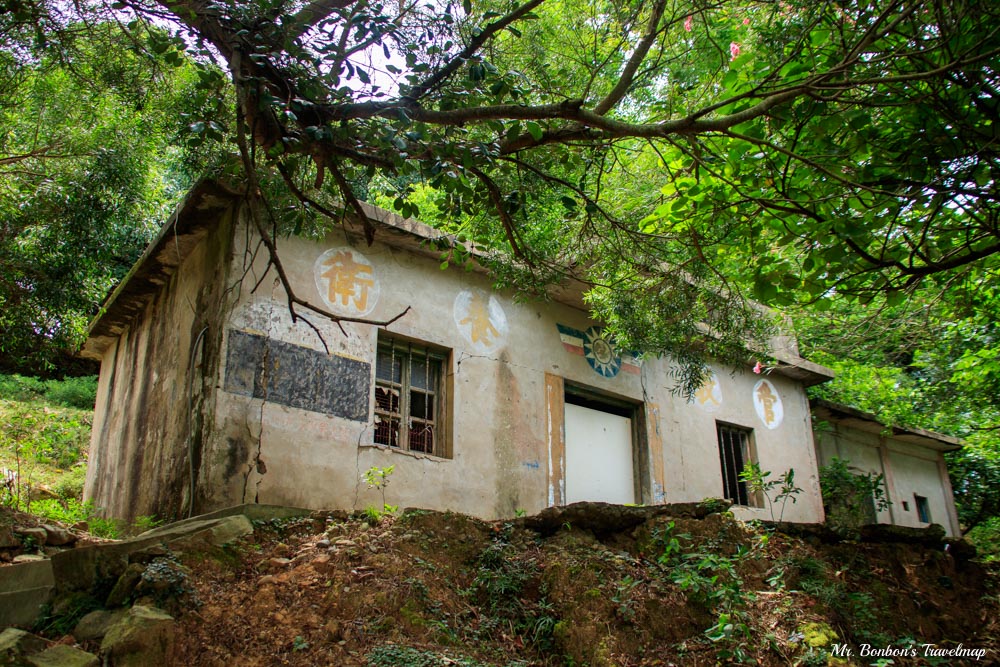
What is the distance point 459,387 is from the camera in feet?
27.3

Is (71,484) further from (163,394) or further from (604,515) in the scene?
(604,515)

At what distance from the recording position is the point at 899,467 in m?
15.9

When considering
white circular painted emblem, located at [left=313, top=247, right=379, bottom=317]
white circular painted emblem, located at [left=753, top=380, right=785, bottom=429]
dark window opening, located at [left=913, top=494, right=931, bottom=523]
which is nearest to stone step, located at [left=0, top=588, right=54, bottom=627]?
white circular painted emblem, located at [left=313, top=247, right=379, bottom=317]

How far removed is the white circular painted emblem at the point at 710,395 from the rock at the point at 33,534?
8098mm

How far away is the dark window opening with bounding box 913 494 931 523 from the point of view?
16.0 meters

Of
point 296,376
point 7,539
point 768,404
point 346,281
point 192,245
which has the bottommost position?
point 7,539

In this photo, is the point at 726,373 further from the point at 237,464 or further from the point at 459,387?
the point at 237,464

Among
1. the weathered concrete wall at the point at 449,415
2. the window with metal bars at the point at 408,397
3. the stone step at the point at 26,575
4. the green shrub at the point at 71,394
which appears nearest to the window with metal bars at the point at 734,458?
the weathered concrete wall at the point at 449,415

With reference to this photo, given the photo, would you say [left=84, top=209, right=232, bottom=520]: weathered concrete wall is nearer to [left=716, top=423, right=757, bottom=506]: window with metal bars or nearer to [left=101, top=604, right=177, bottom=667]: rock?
[left=101, top=604, right=177, bottom=667]: rock

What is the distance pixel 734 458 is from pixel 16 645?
9906 mm

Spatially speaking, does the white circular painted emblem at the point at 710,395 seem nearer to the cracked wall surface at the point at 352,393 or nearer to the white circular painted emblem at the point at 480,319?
the cracked wall surface at the point at 352,393

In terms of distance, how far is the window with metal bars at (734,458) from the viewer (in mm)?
11445

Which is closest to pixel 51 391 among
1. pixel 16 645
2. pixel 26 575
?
pixel 26 575

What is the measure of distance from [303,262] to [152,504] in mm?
2707
